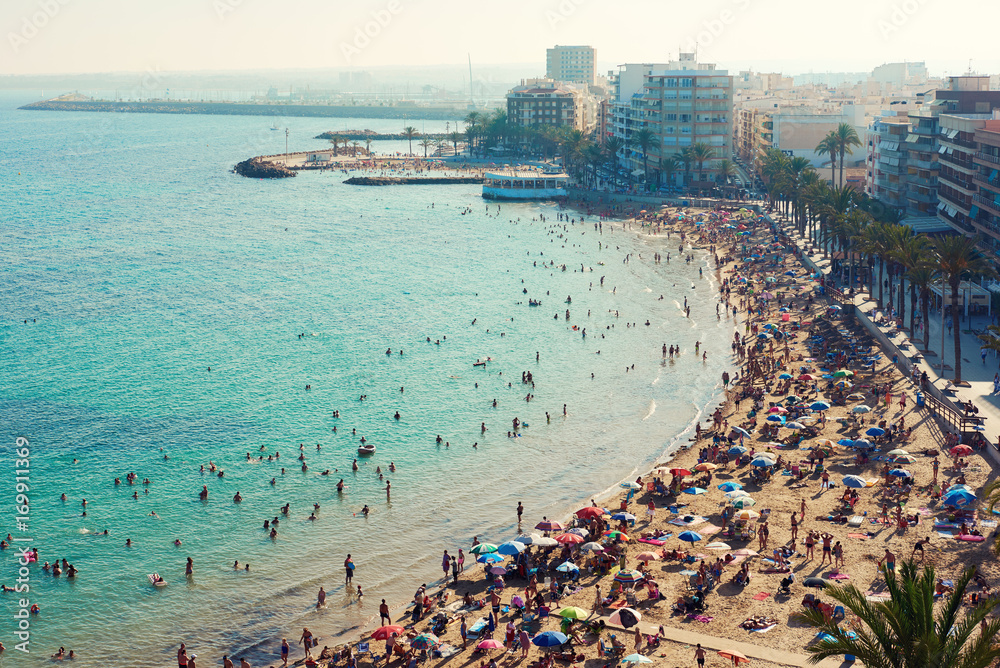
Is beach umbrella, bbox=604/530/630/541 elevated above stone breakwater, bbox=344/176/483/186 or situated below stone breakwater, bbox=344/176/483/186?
below

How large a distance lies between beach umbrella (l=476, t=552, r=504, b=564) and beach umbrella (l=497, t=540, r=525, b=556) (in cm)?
21

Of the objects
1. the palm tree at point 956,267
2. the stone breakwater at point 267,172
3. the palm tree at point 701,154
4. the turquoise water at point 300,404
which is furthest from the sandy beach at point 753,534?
the stone breakwater at point 267,172

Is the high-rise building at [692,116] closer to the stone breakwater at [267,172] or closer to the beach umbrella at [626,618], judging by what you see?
the stone breakwater at [267,172]

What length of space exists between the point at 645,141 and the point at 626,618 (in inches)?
5008

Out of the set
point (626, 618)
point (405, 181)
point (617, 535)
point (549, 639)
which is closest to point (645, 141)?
point (405, 181)

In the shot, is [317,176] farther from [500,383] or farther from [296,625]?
[296,625]

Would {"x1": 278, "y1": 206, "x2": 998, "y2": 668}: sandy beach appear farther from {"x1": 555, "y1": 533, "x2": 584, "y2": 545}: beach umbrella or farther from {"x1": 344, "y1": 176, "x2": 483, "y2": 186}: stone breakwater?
{"x1": 344, "y1": 176, "x2": 483, "y2": 186}: stone breakwater

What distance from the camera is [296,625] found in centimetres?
3638

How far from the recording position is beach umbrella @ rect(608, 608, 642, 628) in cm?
3266

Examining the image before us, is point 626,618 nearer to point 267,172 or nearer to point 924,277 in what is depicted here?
point 924,277

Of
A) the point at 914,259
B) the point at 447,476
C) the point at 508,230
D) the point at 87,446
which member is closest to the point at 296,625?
the point at 447,476

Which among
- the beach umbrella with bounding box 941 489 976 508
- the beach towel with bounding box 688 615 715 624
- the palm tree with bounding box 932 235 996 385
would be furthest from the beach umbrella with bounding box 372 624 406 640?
the palm tree with bounding box 932 235 996 385

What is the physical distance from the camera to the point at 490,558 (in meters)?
39.0

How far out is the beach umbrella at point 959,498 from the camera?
128ft
